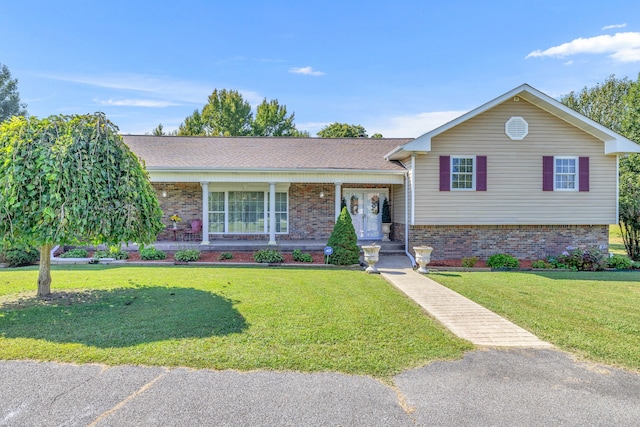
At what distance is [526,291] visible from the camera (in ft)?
25.7

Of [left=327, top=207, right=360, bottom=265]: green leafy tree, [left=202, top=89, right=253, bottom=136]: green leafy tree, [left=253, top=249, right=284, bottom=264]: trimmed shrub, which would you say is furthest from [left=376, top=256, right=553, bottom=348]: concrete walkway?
[left=202, top=89, right=253, bottom=136]: green leafy tree

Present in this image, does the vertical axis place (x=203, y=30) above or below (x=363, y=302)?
above

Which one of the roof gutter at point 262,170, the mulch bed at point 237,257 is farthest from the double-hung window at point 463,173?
the mulch bed at point 237,257

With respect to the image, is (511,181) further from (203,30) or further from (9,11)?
(9,11)

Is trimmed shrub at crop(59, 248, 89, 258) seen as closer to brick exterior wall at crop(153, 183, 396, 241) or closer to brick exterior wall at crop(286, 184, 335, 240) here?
brick exterior wall at crop(153, 183, 396, 241)

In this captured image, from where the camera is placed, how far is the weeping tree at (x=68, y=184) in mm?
5586

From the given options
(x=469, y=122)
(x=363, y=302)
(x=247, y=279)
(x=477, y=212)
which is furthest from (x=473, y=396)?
(x=469, y=122)

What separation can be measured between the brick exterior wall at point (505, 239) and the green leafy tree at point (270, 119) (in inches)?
1131

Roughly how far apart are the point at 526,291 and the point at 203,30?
15083 mm

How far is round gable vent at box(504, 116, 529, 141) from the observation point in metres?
12.1

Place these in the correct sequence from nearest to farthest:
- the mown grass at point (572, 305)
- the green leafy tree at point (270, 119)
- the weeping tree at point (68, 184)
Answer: the mown grass at point (572, 305)
the weeping tree at point (68, 184)
the green leafy tree at point (270, 119)

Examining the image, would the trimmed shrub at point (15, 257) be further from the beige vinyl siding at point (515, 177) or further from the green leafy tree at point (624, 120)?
the green leafy tree at point (624, 120)

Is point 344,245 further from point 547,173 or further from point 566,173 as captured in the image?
point 566,173

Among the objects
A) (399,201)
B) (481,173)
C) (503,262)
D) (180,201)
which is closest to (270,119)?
(180,201)
